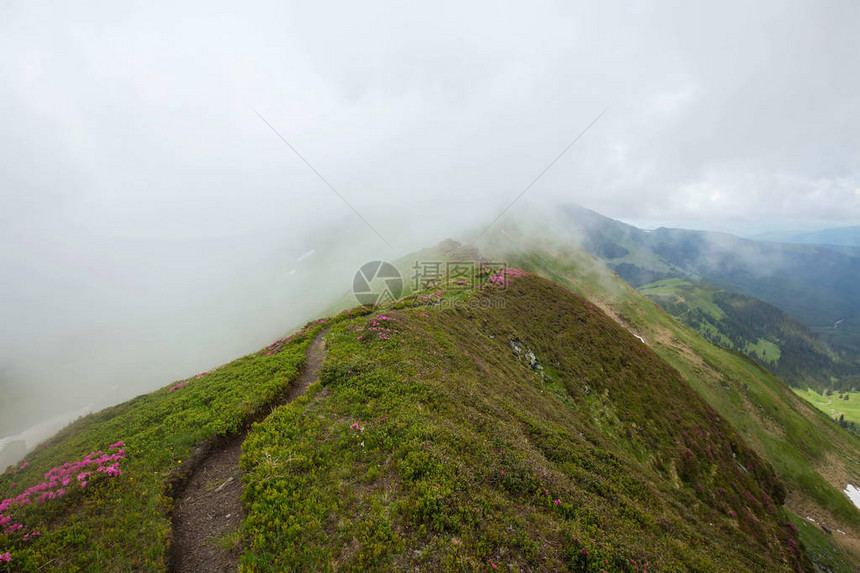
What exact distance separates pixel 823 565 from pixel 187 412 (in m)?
73.7

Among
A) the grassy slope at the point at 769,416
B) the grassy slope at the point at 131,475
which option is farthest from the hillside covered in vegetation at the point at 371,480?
the grassy slope at the point at 769,416

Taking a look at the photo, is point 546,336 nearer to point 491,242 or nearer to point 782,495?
point 782,495

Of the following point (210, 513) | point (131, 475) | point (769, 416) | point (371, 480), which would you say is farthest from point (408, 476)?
point (769, 416)

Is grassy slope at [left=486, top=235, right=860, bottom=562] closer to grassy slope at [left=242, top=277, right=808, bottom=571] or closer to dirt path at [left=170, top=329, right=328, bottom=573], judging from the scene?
grassy slope at [left=242, top=277, right=808, bottom=571]

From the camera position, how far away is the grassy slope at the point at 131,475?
8.91 metres

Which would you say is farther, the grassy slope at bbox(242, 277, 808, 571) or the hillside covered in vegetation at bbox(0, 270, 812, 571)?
the grassy slope at bbox(242, 277, 808, 571)

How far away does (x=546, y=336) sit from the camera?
43875mm

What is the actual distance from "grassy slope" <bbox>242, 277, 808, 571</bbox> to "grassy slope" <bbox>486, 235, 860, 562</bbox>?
123ft

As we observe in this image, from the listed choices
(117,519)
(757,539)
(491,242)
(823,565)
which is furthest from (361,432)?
(491,242)

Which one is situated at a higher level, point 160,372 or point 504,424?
point 504,424

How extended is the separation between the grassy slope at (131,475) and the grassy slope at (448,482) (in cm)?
277

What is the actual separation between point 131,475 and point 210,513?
458 centimetres

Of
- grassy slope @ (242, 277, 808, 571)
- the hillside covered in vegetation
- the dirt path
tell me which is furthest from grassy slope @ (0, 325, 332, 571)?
grassy slope @ (242, 277, 808, 571)

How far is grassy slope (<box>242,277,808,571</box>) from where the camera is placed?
9422 mm
